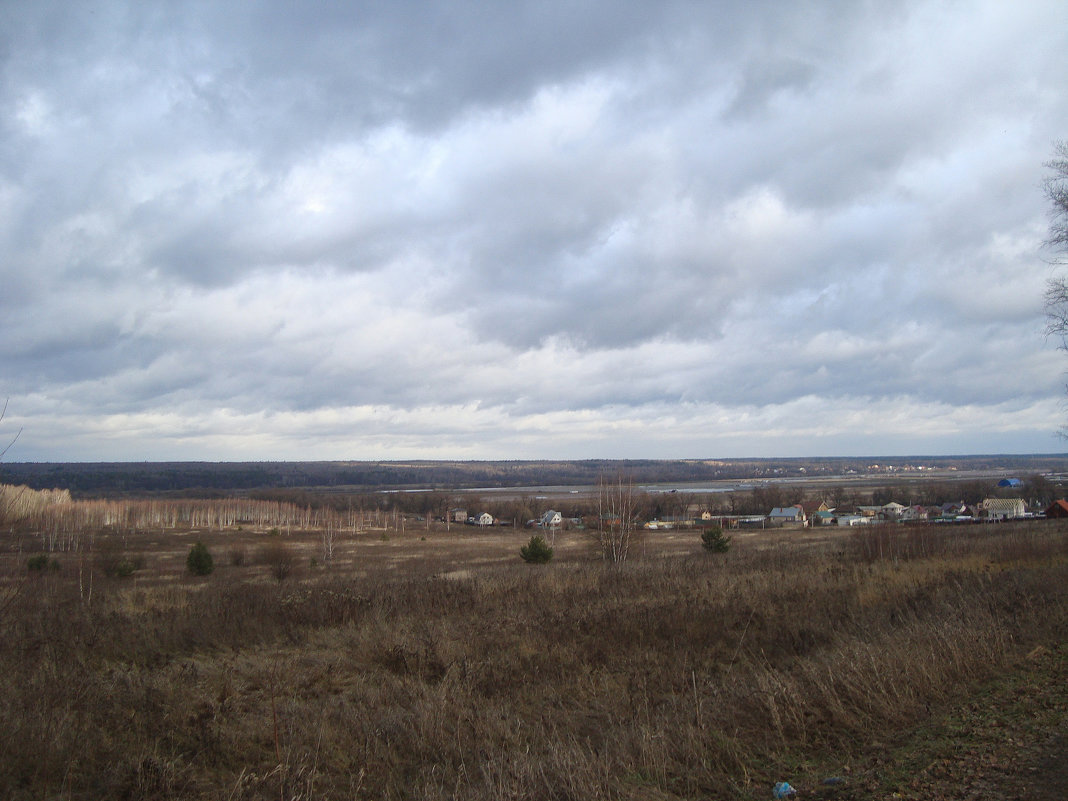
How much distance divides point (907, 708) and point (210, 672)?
33.2 ft

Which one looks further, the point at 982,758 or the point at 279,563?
the point at 279,563

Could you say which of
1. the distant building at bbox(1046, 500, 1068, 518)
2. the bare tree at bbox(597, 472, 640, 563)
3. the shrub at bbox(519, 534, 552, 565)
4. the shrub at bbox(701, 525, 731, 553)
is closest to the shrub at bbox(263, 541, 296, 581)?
the shrub at bbox(519, 534, 552, 565)

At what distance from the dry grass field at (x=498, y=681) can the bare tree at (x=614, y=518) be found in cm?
1084

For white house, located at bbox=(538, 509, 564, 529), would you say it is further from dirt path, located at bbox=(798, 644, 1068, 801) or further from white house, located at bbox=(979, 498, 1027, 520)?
dirt path, located at bbox=(798, 644, 1068, 801)

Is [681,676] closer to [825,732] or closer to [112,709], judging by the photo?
[825,732]

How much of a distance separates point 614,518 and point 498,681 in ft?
66.8

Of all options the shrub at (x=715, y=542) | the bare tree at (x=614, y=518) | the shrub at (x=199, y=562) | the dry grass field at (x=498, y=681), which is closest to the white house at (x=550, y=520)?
the shrub at (x=715, y=542)

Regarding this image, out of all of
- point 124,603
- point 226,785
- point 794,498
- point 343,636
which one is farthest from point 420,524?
point 226,785

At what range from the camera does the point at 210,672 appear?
1063 cm

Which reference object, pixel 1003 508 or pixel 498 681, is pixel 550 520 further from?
pixel 498 681

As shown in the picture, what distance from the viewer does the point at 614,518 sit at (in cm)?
2948

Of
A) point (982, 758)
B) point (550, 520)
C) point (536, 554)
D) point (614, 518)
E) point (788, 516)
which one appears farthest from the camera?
point (550, 520)

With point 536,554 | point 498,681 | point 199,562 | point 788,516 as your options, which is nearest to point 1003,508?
point 788,516

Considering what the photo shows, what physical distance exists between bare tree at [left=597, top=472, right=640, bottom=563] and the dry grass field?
35.6 feet
